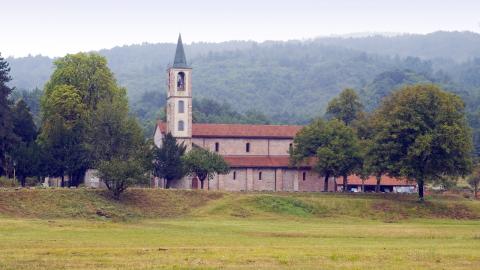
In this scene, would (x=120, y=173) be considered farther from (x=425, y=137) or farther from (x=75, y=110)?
(x=425, y=137)

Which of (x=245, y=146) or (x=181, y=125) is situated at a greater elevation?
(x=181, y=125)

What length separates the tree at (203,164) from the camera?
334 feet

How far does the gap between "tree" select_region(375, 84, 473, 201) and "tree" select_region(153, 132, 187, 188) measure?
76.7 feet

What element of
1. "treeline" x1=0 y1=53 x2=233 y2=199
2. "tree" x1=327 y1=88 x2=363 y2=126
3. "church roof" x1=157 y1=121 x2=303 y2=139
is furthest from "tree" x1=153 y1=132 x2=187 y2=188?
Result: "tree" x1=327 y1=88 x2=363 y2=126

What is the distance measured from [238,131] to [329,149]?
17.5 m

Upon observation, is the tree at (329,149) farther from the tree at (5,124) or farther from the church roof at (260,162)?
the tree at (5,124)

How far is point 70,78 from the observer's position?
9875 centimetres

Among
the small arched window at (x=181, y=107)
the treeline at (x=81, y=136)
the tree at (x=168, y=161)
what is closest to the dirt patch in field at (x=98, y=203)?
the treeline at (x=81, y=136)

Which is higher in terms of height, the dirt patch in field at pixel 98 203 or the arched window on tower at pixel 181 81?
the arched window on tower at pixel 181 81

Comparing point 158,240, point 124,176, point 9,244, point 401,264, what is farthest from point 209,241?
point 124,176

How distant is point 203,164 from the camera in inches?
4018

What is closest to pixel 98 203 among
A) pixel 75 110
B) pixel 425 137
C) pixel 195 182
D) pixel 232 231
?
pixel 75 110

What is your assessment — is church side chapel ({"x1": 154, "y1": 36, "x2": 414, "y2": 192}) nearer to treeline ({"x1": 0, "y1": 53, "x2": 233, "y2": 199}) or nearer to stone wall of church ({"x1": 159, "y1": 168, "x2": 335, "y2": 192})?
stone wall of church ({"x1": 159, "y1": 168, "x2": 335, "y2": 192})

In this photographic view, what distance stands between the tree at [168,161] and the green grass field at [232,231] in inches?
432
